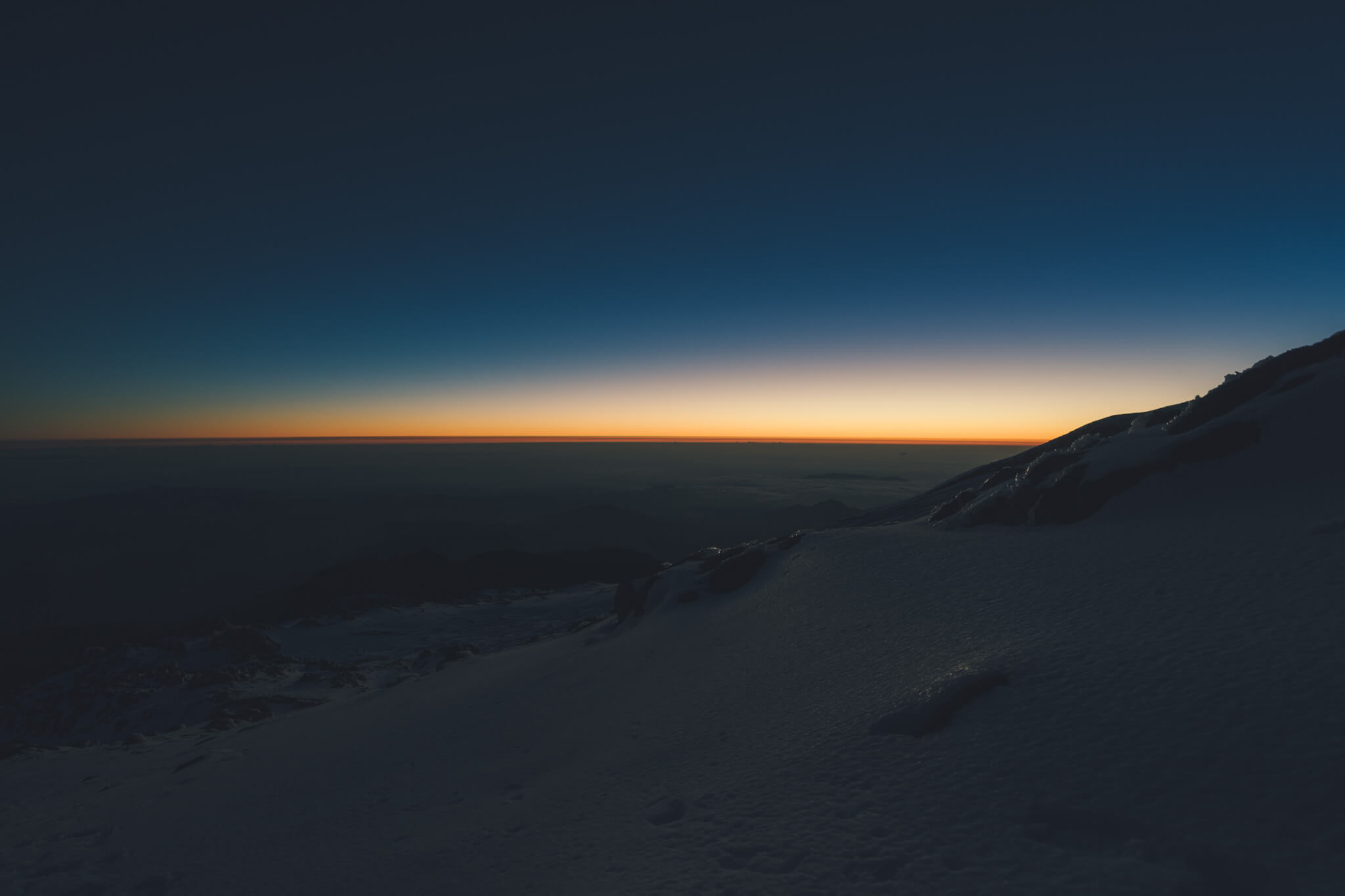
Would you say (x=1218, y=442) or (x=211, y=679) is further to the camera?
(x=211, y=679)

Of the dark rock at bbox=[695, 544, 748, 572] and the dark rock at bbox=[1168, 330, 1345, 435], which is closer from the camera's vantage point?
the dark rock at bbox=[1168, 330, 1345, 435]

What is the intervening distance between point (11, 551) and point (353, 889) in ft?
909

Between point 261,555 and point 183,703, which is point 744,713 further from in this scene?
point 261,555

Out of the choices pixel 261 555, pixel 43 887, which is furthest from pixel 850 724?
pixel 261 555

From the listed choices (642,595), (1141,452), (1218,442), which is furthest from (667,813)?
(1218,442)

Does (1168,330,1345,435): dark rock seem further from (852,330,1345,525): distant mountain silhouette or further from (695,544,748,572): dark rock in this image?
(695,544,748,572): dark rock

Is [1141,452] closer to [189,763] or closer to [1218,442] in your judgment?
[1218,442]

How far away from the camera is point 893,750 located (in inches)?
267

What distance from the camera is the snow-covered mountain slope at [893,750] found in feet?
15.9

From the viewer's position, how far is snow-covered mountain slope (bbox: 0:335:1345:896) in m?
4.86

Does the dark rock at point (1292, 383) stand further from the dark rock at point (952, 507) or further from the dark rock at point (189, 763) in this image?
the dark rock at point (189, 763)

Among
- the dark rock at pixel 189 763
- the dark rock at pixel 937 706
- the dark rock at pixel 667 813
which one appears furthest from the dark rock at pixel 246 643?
the dark rock at pixel 937 706

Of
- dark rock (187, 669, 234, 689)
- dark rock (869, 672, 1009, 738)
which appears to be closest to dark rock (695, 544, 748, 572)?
dark rock (869, 672, 1009, 738)

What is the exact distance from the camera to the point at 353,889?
7.86 meters
